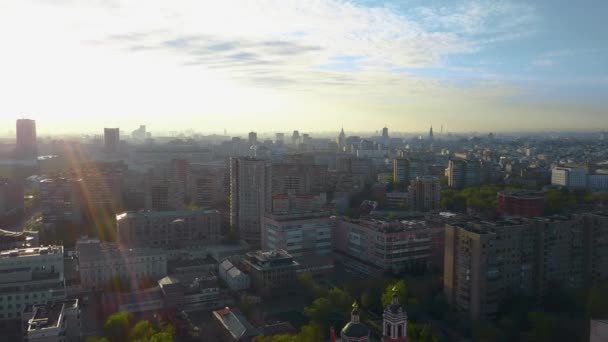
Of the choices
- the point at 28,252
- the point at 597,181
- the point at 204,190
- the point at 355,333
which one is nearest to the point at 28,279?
the point at 28,252

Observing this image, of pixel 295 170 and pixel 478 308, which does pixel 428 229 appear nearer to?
pixel 478 308

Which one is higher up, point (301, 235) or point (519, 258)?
point (519, 258)

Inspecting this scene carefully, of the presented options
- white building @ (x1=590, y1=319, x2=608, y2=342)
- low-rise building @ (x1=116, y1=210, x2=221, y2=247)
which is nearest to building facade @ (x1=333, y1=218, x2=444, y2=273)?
low-rise building @ (x1=116, y1=210, x2=221, y2=247)

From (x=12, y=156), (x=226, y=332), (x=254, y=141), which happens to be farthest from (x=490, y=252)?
(x=254, y=141)

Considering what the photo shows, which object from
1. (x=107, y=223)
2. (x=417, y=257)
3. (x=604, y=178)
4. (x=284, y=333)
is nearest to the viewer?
(x=284, y=333)

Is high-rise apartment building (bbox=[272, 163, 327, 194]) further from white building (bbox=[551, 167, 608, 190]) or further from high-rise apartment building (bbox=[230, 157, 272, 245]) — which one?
white building (bbox=[551, 167, 608, 190])

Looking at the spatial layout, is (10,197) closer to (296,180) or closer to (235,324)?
(296,180)

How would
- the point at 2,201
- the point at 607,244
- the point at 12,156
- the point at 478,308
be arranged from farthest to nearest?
the point at 12,156, the point at 2,201, the point at 607,244, the point at 478,308
